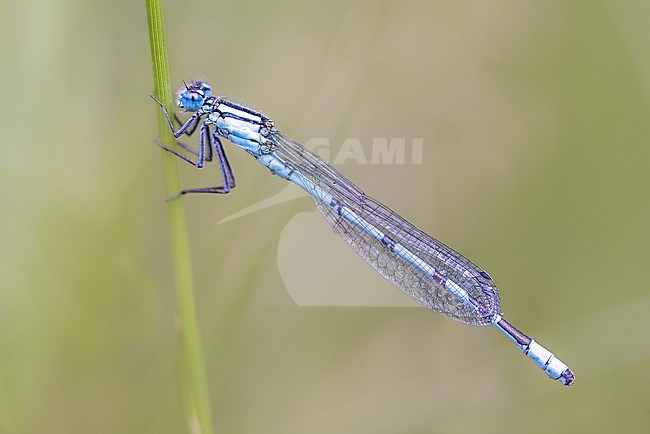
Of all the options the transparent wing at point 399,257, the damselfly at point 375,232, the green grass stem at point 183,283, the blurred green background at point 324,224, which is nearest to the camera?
the green grass stem at point 183,283

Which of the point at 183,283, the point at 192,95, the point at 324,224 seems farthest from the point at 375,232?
the point at 183,283

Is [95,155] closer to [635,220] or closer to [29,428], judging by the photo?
[29,428]

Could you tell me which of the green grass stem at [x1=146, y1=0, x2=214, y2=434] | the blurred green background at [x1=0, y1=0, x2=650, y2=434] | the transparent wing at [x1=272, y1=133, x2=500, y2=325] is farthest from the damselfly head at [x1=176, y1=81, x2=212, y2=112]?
the green grass stem at [x1=146, y1=0, x2=214, y2=434]

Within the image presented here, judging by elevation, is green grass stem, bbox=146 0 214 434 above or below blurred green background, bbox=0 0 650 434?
below

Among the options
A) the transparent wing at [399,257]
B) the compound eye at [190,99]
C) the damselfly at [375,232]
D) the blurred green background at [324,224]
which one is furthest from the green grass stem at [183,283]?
the transparent wing at [399,257]

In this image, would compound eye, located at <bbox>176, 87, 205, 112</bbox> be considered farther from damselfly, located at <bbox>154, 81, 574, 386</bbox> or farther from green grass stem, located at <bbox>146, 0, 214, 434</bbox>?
green grass stem, located at <bbox>146, 0, 214, 434</bbox>

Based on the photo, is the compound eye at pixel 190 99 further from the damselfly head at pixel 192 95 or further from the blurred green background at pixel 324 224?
the blurred green background at pixel 324 224
